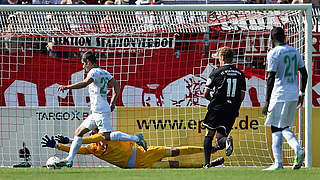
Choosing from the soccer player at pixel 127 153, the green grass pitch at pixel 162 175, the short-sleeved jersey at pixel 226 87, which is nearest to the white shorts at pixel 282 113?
the green grass pitch at pixel 162 175

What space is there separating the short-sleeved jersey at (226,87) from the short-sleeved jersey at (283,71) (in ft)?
4.49

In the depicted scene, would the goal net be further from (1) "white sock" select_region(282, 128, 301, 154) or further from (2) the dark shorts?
(1) "white sock" select_region(282, 128, 301, 154)

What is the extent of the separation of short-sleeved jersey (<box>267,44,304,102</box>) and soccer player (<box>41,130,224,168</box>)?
220 centimetres

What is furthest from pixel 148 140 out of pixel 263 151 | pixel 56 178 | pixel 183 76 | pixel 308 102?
pixel 56 178

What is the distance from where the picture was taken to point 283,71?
8844mm

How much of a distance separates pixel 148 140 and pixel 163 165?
1.46 meters

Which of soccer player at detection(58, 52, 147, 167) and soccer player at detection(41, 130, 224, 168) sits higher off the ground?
soccer player at detection(58, 52, 147, 167)

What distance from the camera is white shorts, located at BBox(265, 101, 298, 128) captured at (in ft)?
28.9

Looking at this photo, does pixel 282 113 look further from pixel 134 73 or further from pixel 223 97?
Result: pixel 134 73

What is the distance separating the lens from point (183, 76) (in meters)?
12.6

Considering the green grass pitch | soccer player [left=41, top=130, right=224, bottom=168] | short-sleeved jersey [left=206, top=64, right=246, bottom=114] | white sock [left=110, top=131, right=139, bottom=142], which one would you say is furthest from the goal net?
the green grass pitch

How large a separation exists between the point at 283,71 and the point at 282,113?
0.55 meters

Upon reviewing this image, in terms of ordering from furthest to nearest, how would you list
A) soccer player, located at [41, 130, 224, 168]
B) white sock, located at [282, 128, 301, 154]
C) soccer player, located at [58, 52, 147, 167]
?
soccer player, located at [41, 130, 224, 168] < soccer player, located at [58, 52, 147, 167] < white sock, located at [282, 128, 301, 154]

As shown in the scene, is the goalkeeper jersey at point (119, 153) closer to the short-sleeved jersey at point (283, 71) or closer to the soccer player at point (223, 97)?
the soccer player at point (223, 97)
